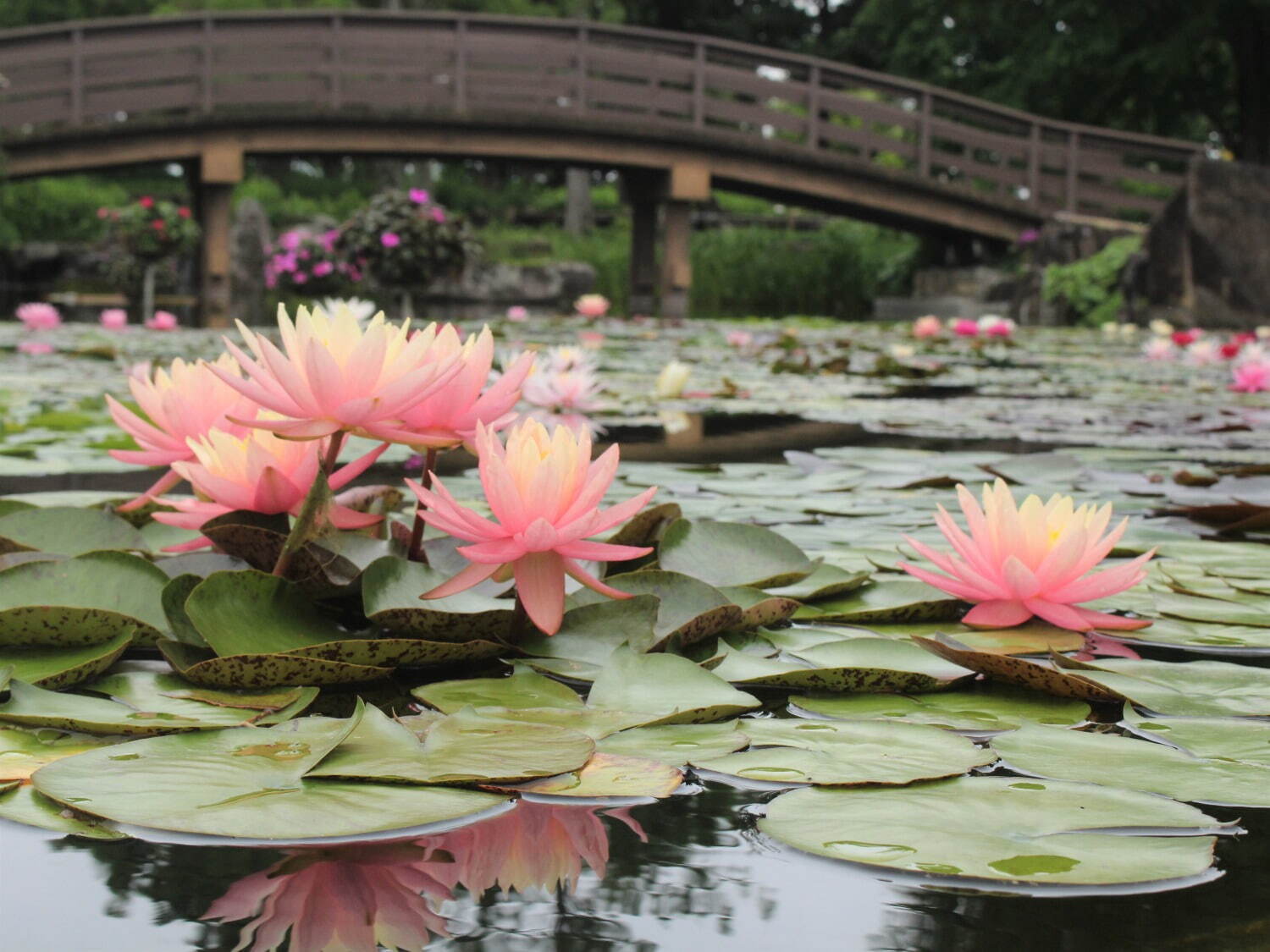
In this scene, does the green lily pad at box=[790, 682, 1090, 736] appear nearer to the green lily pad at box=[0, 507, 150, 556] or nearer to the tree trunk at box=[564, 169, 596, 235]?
the green lily pad at box=[0, 507, 150, 556]

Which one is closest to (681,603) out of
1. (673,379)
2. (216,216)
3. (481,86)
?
(673,379)

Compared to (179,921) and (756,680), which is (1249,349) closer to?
(756,680)

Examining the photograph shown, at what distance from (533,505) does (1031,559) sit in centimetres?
37

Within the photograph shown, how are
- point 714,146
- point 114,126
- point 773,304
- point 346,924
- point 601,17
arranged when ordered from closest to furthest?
point 346,924 < point 114,126 < point 714,146 < point 773,304 < point 601,17

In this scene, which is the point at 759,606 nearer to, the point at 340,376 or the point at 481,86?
the point at 340,376

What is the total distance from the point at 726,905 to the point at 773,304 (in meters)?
15.8

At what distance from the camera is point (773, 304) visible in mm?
15945

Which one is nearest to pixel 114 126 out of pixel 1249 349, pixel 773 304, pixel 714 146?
pixel 714 146

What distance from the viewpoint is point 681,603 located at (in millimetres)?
850

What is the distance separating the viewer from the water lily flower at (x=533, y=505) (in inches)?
26.8

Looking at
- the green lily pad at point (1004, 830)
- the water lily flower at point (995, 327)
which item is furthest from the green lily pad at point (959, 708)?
the water lily flower at point (995, 327)

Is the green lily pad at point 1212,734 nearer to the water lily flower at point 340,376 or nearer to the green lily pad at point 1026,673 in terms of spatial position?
the green lily pad at point 1026,673

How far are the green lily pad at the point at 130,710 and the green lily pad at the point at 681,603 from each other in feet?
0.78

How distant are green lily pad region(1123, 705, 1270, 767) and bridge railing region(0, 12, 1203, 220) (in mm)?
10637
